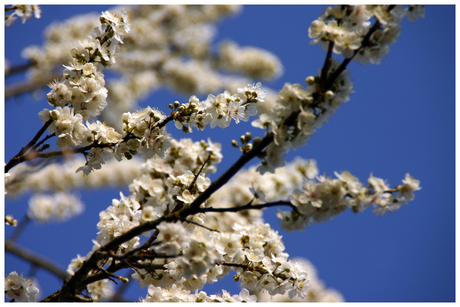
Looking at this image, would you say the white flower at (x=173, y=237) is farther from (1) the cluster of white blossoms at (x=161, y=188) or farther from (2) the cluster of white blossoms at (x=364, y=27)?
(2) the cluster of white blossoms at (x=364, y=27)

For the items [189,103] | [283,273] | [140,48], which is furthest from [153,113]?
[140,48]

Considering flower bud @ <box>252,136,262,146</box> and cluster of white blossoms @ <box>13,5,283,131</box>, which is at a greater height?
cluster of white blossoms @ <box>13,5,283,131</box>

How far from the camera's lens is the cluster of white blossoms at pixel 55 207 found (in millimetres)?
8484

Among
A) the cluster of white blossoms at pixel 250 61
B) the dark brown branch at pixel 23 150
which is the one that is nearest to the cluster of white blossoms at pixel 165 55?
the cluster of white blossoms at pixel 250 61

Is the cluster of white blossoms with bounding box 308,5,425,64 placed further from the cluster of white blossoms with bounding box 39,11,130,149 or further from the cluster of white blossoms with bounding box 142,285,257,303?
the cluster of white blossoms with bounding box 142,285,257,303

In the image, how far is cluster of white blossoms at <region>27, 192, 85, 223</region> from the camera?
8484mm

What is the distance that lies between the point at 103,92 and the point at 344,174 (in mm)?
1844

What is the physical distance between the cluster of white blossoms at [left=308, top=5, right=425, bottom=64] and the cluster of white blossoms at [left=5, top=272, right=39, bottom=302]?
9.34 feet

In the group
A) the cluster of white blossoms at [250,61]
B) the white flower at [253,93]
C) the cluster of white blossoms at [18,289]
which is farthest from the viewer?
the cluster of white blossoms at [250,61]

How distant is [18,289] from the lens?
251 cm

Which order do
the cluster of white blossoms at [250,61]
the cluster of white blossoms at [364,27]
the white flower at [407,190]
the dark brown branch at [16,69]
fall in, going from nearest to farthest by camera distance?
the cluster of white blossoms at [364,27]
the white flower at [407,190]
the dark brown branch at [16,69]
the cluster of white blossoms at [250,61]

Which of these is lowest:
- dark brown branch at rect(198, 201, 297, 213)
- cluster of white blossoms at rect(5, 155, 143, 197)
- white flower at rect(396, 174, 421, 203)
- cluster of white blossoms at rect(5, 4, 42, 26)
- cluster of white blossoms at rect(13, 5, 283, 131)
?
dark brown branch at rect(198, 201, 297, 213)

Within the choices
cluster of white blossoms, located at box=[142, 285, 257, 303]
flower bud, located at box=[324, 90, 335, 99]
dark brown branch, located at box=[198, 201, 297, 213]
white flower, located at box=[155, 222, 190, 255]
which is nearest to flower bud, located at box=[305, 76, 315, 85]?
flower bud, located at box=[324, 90, 335, 99]

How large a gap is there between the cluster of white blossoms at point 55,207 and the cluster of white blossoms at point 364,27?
8555mm
